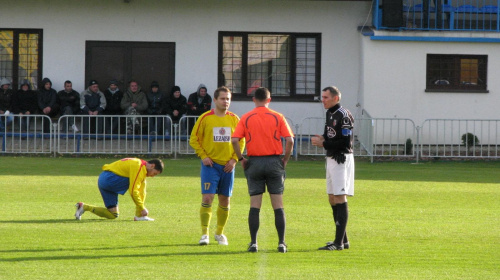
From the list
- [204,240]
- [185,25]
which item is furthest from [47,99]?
[204,240]

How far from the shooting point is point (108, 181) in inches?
479

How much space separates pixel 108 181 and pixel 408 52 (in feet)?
48.9

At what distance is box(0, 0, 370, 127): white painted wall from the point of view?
1030 inches

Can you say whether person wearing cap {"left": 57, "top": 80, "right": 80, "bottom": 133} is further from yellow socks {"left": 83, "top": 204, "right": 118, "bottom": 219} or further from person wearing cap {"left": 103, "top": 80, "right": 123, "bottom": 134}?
yellow socks {"left": 83, "top": 204, "right": 118, "bottom": 219}

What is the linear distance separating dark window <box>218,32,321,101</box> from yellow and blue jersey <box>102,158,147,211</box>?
47.1ft

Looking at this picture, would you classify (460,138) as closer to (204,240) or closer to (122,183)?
(122,183)

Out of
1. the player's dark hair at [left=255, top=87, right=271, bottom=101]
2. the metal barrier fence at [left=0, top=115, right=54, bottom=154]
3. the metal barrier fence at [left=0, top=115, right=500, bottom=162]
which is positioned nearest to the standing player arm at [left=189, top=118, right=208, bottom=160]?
the player's dark hair at [left=255, top=87, right=271, bottom=101]

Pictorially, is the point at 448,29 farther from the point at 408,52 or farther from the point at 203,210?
the point at 203,210

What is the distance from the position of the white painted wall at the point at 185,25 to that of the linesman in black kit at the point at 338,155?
53.7ft

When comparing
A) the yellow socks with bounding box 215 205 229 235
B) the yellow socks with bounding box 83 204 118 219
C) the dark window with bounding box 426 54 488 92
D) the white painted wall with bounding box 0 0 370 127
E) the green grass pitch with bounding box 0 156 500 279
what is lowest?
the green grass pitch with bounding box 0 156 500 279

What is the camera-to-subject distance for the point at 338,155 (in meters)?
9.75

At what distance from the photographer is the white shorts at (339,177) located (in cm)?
976

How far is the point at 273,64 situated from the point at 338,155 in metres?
17.0

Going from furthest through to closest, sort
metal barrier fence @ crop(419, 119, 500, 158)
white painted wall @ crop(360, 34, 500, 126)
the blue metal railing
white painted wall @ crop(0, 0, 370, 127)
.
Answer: white painted wall @ crop(0, 0, 370, 127) → white painted wall @ crop(360, 34, 500, 126) → the blue metal railing → metal barrier fence @ crop(419, 119, 500, 158)
